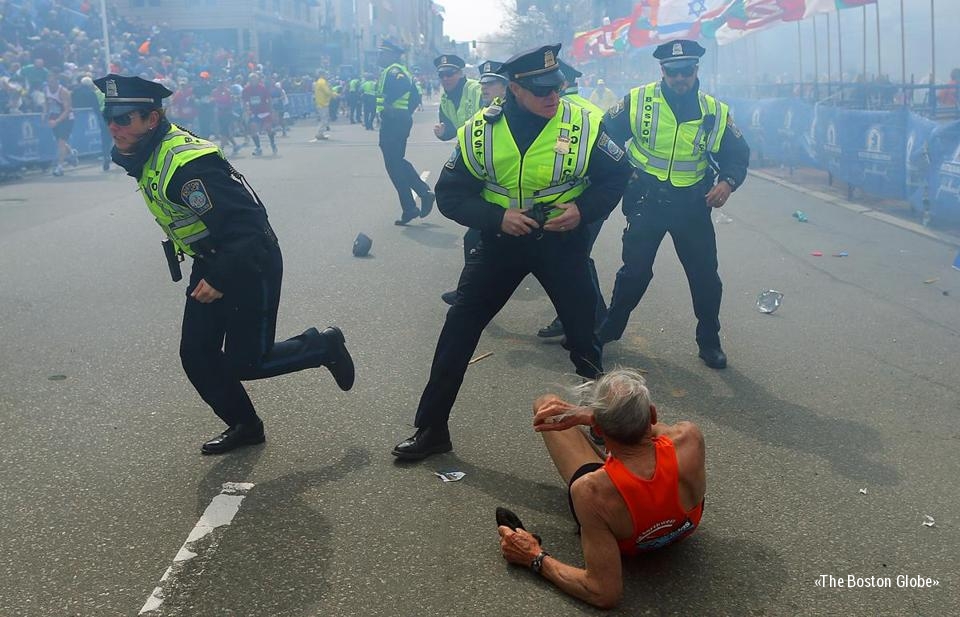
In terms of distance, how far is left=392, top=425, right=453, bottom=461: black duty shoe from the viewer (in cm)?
469

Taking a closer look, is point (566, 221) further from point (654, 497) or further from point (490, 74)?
point (490, 74)

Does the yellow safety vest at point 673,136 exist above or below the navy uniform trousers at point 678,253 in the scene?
above

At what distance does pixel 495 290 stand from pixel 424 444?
77 cm

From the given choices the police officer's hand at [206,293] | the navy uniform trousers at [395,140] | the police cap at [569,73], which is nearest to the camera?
the police officer's hand at [206,293]

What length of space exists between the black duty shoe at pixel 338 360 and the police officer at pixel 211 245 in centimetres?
32

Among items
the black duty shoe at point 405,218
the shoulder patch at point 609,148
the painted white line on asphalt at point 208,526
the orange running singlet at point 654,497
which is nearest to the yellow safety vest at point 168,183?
the painted white line on asphalt at point 208,526

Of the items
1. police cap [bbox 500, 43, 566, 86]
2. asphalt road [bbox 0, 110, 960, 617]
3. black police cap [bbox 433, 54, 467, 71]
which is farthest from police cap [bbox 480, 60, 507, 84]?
police cap [bbox 500, 43, 566, 86]

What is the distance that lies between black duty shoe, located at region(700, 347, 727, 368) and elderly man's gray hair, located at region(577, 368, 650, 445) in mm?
3046

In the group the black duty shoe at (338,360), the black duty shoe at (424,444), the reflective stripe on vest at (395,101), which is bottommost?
the black duty shoe at (424,444)

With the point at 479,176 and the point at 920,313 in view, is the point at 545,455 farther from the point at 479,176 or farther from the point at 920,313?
the point at 920,313

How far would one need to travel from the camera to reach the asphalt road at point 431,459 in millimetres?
3594

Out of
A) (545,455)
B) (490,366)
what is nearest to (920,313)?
(490,366)

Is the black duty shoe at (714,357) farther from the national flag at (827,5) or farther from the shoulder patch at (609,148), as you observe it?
the national flag at (827,5)

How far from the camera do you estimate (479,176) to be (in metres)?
4.62
